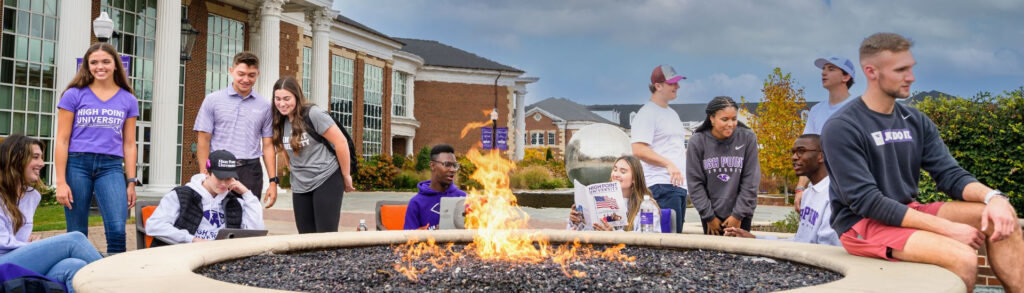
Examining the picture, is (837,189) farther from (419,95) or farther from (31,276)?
(419,95)

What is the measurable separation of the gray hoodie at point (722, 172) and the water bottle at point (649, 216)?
337 mm

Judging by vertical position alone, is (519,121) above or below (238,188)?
above

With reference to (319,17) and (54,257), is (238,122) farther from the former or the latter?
(319,17)

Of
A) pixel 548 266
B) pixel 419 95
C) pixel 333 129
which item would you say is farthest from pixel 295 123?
pixel 419 95

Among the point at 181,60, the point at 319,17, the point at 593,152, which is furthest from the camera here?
the point at 319,17

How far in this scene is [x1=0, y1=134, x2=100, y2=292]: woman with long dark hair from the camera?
12.5ft

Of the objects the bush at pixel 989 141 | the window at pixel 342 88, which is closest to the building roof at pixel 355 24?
the window at pixel 342 88

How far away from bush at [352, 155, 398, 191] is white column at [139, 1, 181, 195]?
31.6ft

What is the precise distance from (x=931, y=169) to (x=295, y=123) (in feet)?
13.6

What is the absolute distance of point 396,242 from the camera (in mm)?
4402

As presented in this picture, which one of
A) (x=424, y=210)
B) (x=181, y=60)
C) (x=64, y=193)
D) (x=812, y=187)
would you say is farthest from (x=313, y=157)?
(x=181, y=60)

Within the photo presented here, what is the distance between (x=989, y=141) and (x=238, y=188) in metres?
8.43

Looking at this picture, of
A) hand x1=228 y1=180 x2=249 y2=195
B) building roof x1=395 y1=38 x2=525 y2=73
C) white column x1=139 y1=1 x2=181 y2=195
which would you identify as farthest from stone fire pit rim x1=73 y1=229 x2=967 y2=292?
building roof x1=395 y1=38 x2=525 y2=73

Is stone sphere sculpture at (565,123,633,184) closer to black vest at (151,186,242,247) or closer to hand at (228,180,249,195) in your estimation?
hand at (228,180,249,195)
